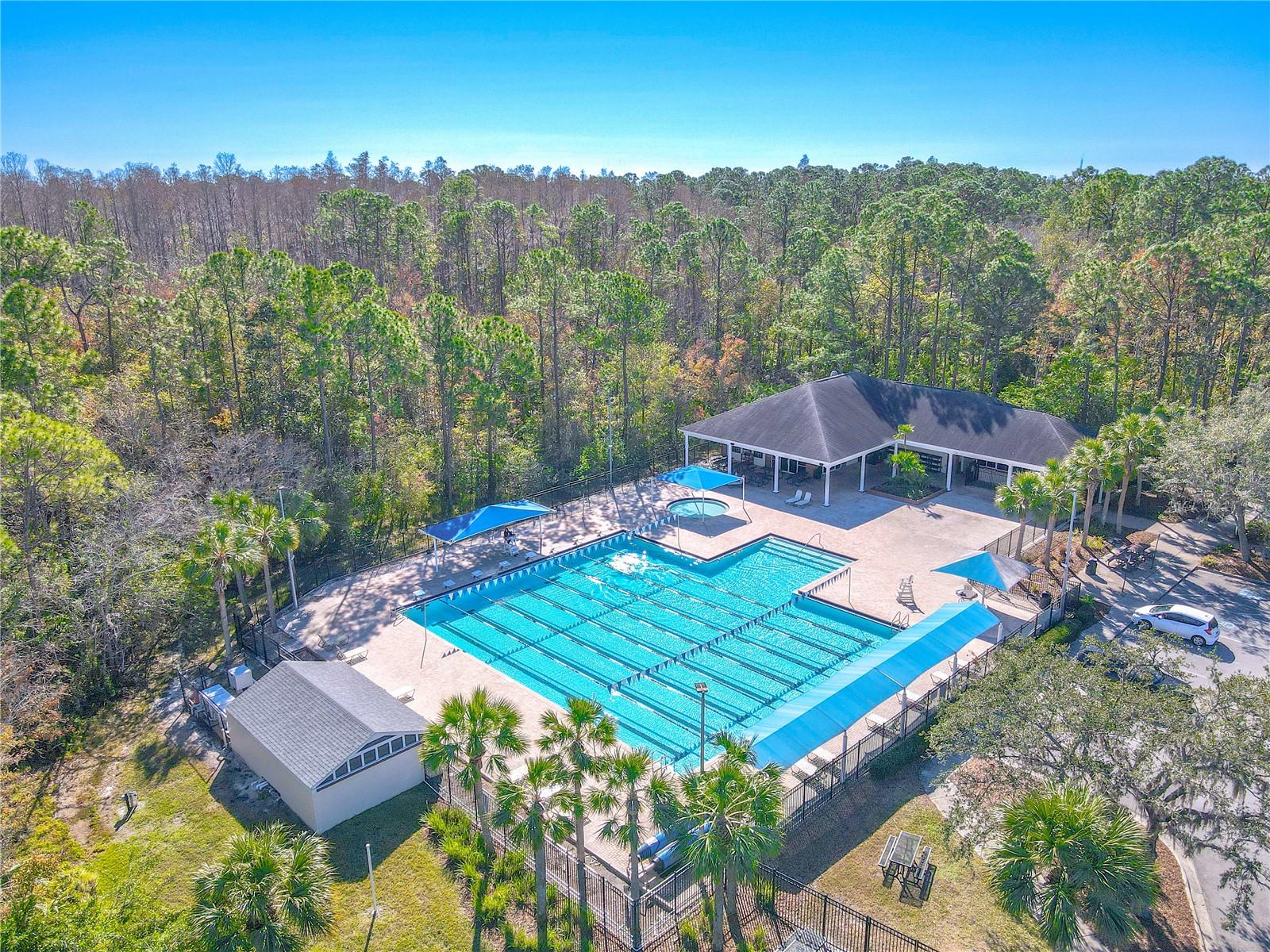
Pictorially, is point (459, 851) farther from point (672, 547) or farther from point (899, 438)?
point (899, 438)

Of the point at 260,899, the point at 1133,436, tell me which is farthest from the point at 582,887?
the point at 1133,436

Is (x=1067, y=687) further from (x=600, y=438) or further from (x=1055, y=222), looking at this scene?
(x=1055, y=222)

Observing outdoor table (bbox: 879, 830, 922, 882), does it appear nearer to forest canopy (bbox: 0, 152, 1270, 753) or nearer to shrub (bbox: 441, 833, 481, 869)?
shrub (bbox: 441, 833, 481, 869)

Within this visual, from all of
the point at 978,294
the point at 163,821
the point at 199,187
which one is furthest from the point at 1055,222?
the point at 199,187

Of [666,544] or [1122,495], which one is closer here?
[1122,495]

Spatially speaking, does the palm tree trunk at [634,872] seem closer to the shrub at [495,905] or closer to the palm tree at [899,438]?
the shrub at [495,905]

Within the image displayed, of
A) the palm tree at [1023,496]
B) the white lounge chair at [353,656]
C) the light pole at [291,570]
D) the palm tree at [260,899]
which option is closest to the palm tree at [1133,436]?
the palm tree at [1023,496]

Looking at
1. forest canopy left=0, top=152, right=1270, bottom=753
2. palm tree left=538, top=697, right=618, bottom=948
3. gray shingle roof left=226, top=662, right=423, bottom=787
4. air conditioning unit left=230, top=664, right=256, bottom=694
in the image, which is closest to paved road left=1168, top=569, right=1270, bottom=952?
palm tree left=538, top=697, right=618, bottom=948
